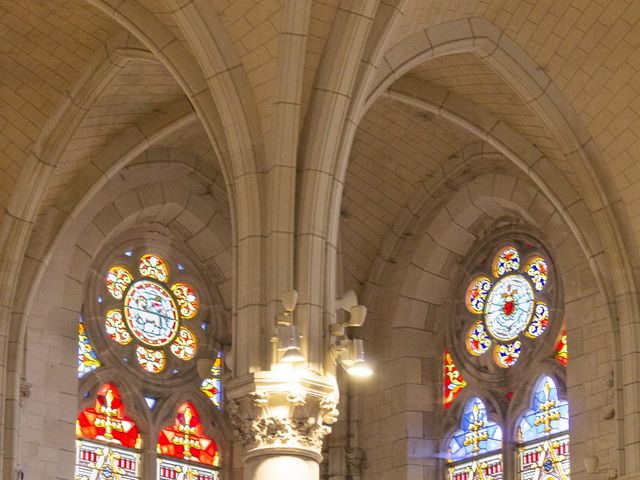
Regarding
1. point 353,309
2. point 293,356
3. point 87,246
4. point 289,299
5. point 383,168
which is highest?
point 383,168

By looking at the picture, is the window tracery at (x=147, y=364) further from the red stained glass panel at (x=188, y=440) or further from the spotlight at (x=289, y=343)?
the spotlight at (x=289, y=343)

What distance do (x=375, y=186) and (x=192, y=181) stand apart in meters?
2.13

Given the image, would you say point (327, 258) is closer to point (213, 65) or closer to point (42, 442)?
point (213, 65)

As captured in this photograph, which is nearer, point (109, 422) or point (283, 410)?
point (283, 410)

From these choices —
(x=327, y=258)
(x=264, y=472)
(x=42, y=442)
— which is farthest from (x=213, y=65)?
(x=42, y=442)

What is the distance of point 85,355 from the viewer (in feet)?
73.2

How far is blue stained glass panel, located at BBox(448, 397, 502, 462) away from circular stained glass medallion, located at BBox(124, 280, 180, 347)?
3.48 metres

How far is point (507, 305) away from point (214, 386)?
3.53 meters

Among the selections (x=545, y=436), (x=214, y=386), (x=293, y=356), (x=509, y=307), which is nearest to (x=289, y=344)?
(x=293, y=356)

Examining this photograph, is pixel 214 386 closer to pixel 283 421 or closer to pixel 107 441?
pixel 107 441

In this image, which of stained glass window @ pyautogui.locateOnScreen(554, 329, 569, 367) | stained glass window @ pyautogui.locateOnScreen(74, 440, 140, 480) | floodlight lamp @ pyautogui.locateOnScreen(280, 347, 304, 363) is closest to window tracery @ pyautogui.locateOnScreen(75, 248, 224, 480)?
stained glass window @ pyautogui.locateOnScreen(74, 440, 140, 480)

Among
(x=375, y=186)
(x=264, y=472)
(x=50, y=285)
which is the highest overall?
(x=375, y=186)

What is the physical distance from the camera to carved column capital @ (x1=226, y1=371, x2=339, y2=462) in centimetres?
1695

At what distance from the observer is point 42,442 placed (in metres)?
21.1
